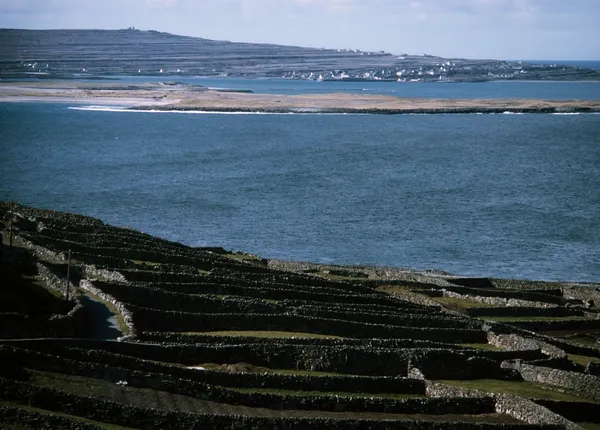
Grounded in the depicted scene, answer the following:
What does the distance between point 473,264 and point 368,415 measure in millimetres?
39612

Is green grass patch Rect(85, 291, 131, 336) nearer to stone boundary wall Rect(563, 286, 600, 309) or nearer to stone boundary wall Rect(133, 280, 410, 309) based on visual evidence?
stone boundary wall Rect(133, 280, 410, 309)

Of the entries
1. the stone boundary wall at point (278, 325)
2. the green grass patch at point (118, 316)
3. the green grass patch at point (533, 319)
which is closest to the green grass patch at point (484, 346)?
the stone boundary wall at point (278, 325)

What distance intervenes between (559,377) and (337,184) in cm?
6915

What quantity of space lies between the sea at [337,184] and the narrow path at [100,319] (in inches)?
1175

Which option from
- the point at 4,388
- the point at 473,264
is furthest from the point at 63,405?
the point at 473,264

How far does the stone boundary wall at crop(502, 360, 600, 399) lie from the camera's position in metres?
36.5

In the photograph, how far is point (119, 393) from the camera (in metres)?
28.9

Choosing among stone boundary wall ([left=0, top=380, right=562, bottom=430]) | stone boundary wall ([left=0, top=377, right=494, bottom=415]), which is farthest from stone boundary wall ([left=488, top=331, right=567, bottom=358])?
stone boundary wall ([left=0, top=380, right=562, bottom=430])

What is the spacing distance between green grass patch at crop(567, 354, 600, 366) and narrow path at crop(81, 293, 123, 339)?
17.2 meters

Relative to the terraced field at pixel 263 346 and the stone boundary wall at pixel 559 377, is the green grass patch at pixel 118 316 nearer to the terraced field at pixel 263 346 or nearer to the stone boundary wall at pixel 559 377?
the terraced field at pixel 263 346

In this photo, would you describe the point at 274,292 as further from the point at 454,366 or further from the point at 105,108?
the point at 105,108

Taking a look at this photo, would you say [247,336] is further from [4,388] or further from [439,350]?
[4,388]

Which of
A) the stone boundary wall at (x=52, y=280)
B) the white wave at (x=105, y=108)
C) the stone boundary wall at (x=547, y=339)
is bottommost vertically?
the white wave at (x=105, y=108)

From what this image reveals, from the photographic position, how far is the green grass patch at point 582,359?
41.0m
